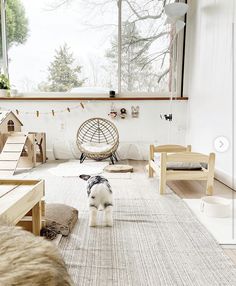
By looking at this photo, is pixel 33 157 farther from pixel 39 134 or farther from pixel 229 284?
pixel 229 284

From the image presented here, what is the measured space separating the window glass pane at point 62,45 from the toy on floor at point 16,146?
88cm

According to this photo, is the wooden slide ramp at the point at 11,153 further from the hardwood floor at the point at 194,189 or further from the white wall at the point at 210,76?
the white wall at the point at 210,76

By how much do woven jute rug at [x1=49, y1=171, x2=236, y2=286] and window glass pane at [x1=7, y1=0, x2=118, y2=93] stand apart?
8.44ft

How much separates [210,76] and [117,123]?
1.53 meters

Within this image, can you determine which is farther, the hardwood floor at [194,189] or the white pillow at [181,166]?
the white pillow at [181,166]

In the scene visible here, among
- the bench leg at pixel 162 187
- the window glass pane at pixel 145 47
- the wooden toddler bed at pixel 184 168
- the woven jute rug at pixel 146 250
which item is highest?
the window glass pane at pixel 145 47

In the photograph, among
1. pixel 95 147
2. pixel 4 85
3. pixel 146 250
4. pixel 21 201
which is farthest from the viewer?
pixel 4 85

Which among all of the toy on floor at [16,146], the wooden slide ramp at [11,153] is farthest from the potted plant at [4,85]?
the wooden slide ramp at [11,153]

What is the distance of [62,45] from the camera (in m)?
4.21

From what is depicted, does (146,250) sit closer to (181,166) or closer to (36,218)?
(36,218)

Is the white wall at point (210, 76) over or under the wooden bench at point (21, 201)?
over

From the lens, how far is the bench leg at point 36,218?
1544 mm

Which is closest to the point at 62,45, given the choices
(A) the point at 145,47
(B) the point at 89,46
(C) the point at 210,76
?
(B) the point at 89,46

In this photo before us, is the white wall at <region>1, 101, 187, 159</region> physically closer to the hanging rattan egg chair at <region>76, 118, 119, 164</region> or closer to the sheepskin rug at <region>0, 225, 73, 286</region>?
the hanging rattan egg chair at <region>76, 118, 119, 164</region>
